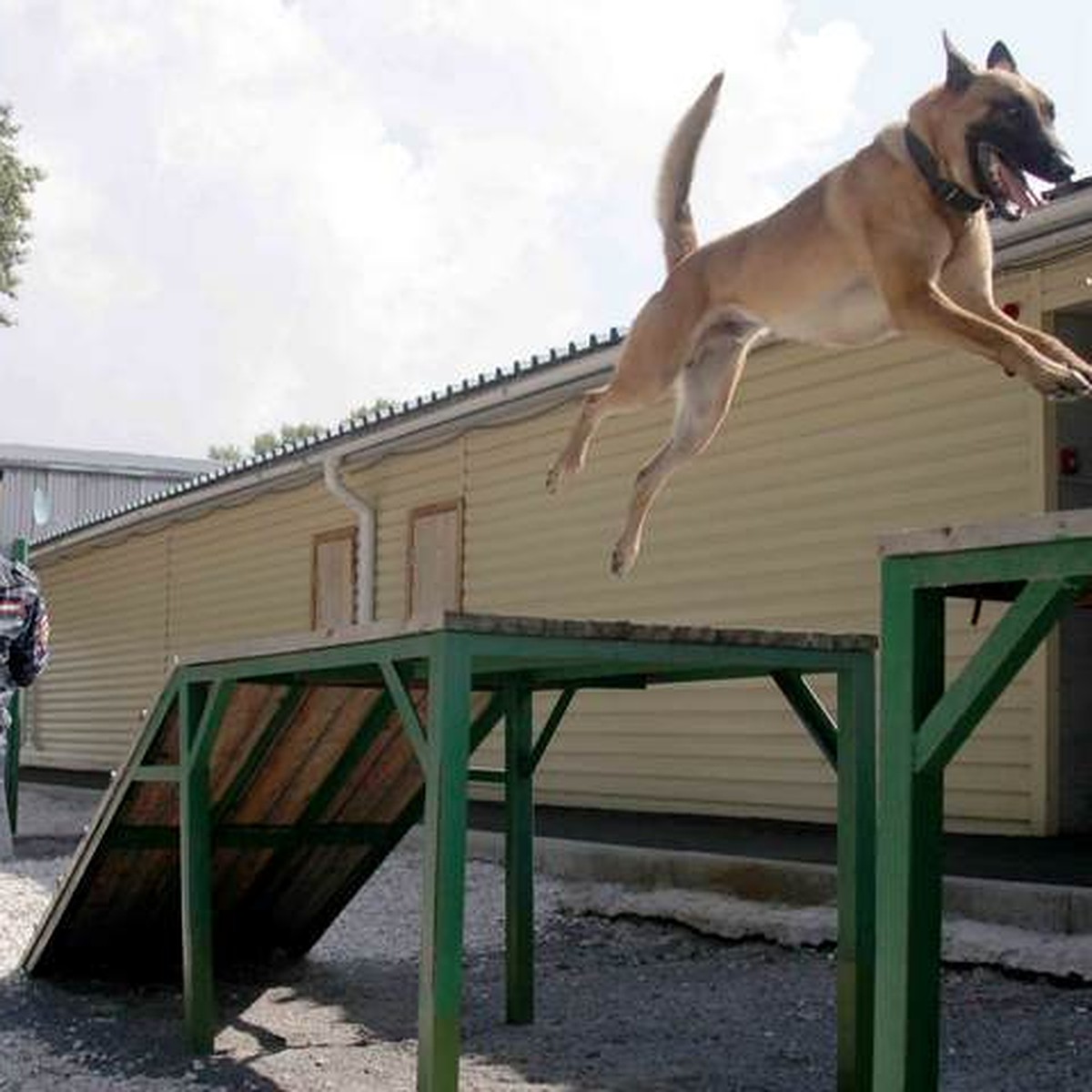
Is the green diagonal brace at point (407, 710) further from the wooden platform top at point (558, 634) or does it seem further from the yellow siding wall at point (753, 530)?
the yellow siding wall at point (753, 530)

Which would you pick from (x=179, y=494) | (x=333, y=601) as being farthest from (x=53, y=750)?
(x=333, y=601)

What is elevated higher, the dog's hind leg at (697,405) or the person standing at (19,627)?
the dog's hind leg at (697,405)

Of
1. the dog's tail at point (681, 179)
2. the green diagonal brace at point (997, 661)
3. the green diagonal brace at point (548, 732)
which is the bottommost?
the green diagonal brace at point (548, 732)

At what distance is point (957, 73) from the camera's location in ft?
8.93

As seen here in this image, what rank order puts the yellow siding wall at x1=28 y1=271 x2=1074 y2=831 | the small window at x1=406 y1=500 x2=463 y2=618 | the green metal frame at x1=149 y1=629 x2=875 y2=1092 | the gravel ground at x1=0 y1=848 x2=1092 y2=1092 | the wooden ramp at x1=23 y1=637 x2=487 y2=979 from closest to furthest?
the green metal frame at x1=149 y1=629 x2=875 y2=1092
the gravel ground at x1=0 y1=848 x2=1092 y2=1092
the wooden ramp at x1=23 y1=637 x2=487 y2=979
the yellow siding wall at x1=28 y1=271 x2=1074 y2=831
the small window at x1=406 y1=500 x2=463 y2=618

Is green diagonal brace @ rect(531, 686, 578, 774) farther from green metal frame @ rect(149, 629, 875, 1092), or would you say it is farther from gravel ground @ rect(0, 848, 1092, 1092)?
gravel ground @ rect(0, 848, 1092, 1092)

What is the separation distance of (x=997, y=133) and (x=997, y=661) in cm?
87

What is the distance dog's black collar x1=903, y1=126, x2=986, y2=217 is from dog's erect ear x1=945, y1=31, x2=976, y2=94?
0.11m

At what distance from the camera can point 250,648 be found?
495 centimetres

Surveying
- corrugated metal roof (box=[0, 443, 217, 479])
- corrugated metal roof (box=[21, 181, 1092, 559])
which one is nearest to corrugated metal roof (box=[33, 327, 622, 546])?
corrugated metal roof (box=[21, 181, 1092, 559])

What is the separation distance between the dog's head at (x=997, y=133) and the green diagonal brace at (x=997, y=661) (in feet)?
2.13

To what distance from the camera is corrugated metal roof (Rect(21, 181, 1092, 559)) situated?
6906 millimetres

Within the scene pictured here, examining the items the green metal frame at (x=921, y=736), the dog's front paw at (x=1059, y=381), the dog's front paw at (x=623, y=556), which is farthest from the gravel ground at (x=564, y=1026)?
the dog's front paw at (x=1059, y=381)

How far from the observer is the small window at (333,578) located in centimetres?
1442
